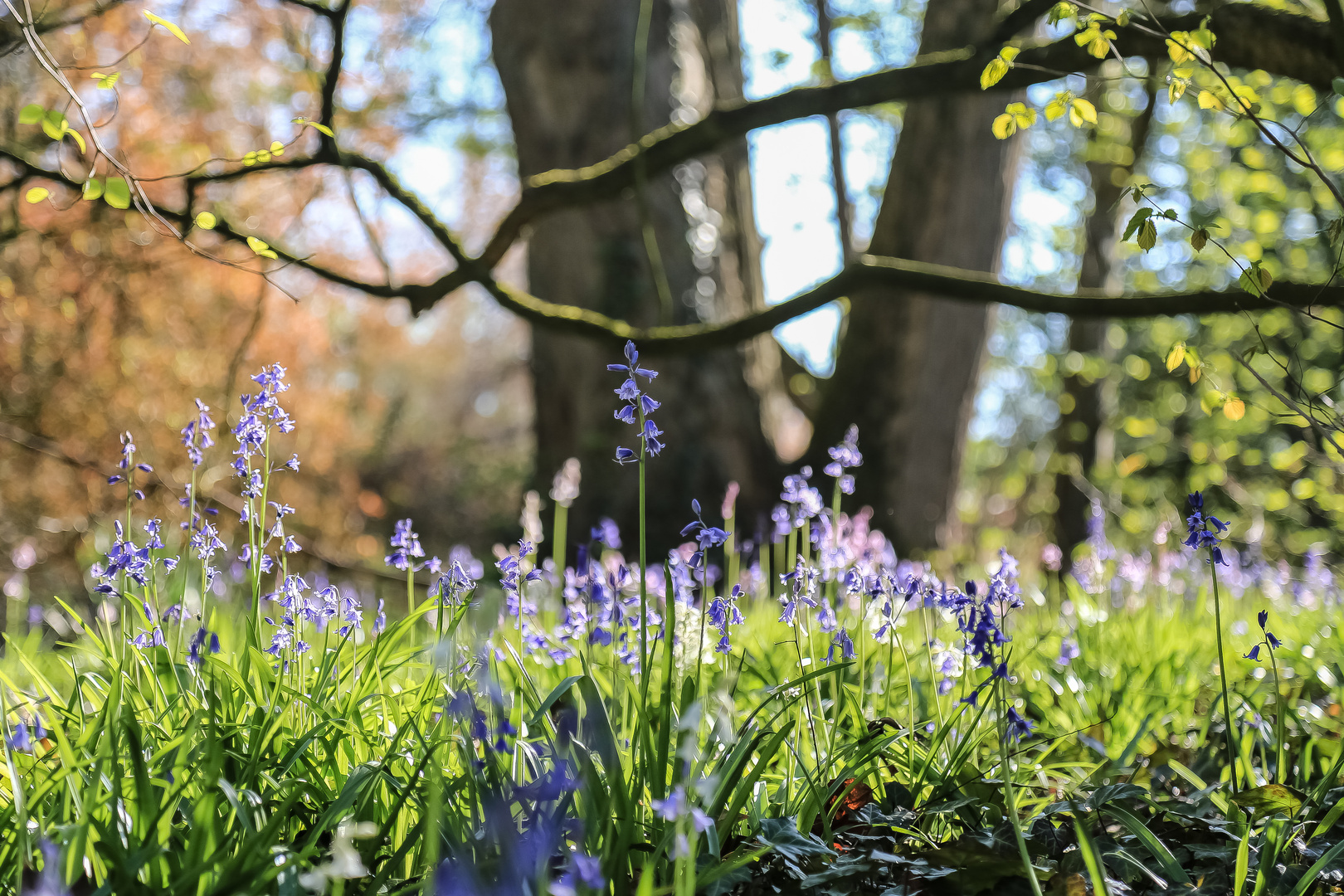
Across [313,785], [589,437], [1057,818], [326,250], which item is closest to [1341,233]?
[1057,818]

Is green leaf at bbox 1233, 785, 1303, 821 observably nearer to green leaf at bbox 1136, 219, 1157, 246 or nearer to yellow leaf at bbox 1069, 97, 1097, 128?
green leaf at bbox 1136, 219, 1157, 246

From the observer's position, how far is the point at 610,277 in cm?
604

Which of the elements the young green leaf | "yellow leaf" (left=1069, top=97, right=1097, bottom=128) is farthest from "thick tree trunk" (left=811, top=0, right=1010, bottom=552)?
the young green leaf

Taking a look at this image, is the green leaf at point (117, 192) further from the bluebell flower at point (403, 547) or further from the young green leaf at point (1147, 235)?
the young green leaf at point (1147, 235)

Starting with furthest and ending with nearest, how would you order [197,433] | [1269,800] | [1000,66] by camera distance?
[1000,66]
[197,433]
[1269,800]

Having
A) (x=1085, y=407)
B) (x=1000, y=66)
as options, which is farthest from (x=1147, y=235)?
(x=1085, y=407)

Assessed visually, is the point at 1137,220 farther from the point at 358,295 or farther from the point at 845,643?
the point at 358,295

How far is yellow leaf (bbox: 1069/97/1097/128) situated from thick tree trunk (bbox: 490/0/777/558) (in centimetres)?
349

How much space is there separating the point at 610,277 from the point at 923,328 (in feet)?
6.69

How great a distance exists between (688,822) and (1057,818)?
3.37ft

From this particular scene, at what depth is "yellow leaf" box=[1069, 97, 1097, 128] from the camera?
7.52 ft

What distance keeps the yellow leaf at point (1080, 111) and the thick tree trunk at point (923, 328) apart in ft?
11.1

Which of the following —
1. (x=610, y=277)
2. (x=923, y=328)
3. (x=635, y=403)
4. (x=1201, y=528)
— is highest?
(x=610, y=277)

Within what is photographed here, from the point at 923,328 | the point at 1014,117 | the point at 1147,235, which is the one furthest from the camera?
the point at 923,328
